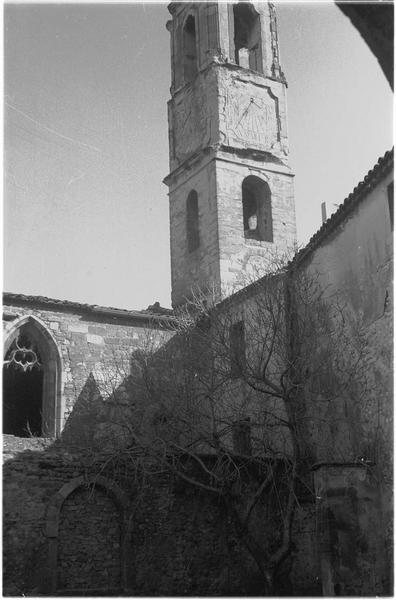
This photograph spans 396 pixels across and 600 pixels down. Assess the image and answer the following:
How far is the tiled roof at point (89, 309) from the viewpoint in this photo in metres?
18.2

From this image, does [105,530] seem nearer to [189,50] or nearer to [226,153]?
[226,153]

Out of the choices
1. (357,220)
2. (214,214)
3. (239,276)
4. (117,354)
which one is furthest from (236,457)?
(214,214)

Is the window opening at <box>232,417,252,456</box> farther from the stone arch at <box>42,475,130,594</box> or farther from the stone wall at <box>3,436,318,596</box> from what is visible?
the stone arch at <box>42,475,130,594</box>

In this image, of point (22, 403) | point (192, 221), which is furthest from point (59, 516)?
point (192, 221)

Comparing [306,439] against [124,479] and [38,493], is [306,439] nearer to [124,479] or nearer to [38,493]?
[124,479]

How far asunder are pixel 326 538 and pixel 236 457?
2723 mm

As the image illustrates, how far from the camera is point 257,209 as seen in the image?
24.2m

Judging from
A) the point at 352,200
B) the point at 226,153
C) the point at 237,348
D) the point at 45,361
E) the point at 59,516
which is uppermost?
the point at 226,153

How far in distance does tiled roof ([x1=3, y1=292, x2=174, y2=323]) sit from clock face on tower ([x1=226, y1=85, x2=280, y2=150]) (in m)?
6.46

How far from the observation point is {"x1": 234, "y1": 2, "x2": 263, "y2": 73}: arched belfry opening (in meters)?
25.6

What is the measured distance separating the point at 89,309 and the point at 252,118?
355 inches

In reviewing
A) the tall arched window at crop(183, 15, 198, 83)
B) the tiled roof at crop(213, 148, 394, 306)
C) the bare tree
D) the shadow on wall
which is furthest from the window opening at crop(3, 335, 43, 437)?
the tall arched window at crop(183, 15, 198, 83)

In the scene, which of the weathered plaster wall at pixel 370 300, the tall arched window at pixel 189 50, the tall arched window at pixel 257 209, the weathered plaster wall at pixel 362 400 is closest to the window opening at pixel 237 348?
the weathered plaster wall at pixel 362 400

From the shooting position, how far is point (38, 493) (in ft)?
44.7
